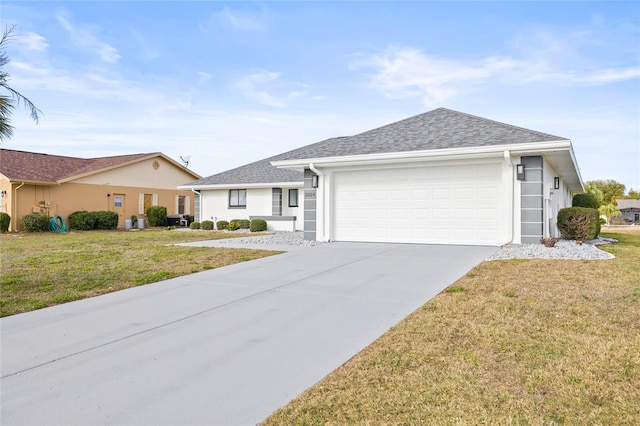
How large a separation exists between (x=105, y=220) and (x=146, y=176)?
481 centimetres

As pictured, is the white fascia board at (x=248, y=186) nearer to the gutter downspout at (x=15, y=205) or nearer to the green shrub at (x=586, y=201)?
the gutter downspout at (x=15, y=205)

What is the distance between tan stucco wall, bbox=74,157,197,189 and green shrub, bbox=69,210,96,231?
89.6 inches

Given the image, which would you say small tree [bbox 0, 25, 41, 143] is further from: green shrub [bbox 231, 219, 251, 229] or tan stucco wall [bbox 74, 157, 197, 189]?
tan stucco wall [bbox 74, 157, 197, 189]

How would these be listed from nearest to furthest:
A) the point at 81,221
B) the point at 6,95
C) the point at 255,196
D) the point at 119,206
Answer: the point at 6,95
the point at 255,196
the point at 81,221
the point at 119,206

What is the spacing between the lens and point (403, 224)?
12.2 meters

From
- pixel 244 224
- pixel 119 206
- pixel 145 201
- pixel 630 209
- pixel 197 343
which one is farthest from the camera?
pixel 630 209

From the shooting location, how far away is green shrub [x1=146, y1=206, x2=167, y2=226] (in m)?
26.1

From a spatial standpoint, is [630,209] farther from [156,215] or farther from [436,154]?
[156,215]

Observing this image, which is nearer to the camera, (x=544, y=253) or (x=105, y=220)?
(x=544, y=253)

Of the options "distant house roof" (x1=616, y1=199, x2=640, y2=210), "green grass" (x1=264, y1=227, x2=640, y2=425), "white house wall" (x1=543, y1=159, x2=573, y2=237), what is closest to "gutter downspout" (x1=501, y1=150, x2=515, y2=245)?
"white house wall" (x1=543, y1=159, x2=573, y2=237)

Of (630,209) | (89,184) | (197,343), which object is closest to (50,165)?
(89,184)

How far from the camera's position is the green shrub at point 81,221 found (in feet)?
73.3

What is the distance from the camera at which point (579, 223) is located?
41.0ft

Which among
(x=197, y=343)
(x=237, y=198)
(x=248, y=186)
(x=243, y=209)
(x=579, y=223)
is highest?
(x=248, y=186)
